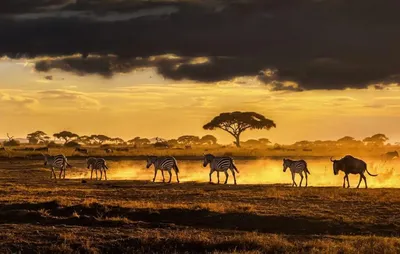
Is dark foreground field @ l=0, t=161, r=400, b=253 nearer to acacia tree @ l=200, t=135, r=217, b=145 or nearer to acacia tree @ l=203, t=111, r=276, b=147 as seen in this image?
acacia tree @ l=203, t=111, r=276, b=147

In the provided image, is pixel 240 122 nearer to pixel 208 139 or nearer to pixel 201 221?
pixel 208 139

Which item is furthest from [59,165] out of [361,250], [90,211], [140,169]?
[361,250]

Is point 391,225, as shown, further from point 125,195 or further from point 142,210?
point 125,195

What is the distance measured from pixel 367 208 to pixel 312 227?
4.05m

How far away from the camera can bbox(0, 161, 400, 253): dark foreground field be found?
50.2 ft

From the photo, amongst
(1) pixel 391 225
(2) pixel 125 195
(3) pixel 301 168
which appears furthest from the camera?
(3) pixel 301 168

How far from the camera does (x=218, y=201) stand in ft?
78.6

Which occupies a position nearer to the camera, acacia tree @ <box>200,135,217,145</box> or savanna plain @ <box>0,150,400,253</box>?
savanna plain @ <box>0,150,400,253</box>

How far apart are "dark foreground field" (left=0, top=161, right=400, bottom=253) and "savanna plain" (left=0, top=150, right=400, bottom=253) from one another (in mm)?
28

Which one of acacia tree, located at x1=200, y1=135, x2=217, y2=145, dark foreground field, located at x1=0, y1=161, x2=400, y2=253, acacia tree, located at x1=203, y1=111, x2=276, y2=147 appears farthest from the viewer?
acacia tree, located at x1=200, y1=135, x2=217, y2=145

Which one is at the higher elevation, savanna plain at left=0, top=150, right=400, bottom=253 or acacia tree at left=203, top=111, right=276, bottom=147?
acacia tree at left=203, top=111, right=276, bottom=147

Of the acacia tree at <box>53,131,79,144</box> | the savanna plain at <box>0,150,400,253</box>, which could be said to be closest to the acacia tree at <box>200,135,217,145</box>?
the acacia tree at <box>53,131,79,144</box>

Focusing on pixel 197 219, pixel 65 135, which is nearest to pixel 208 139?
pixel 65 135

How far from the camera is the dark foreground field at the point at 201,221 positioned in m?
15.3
